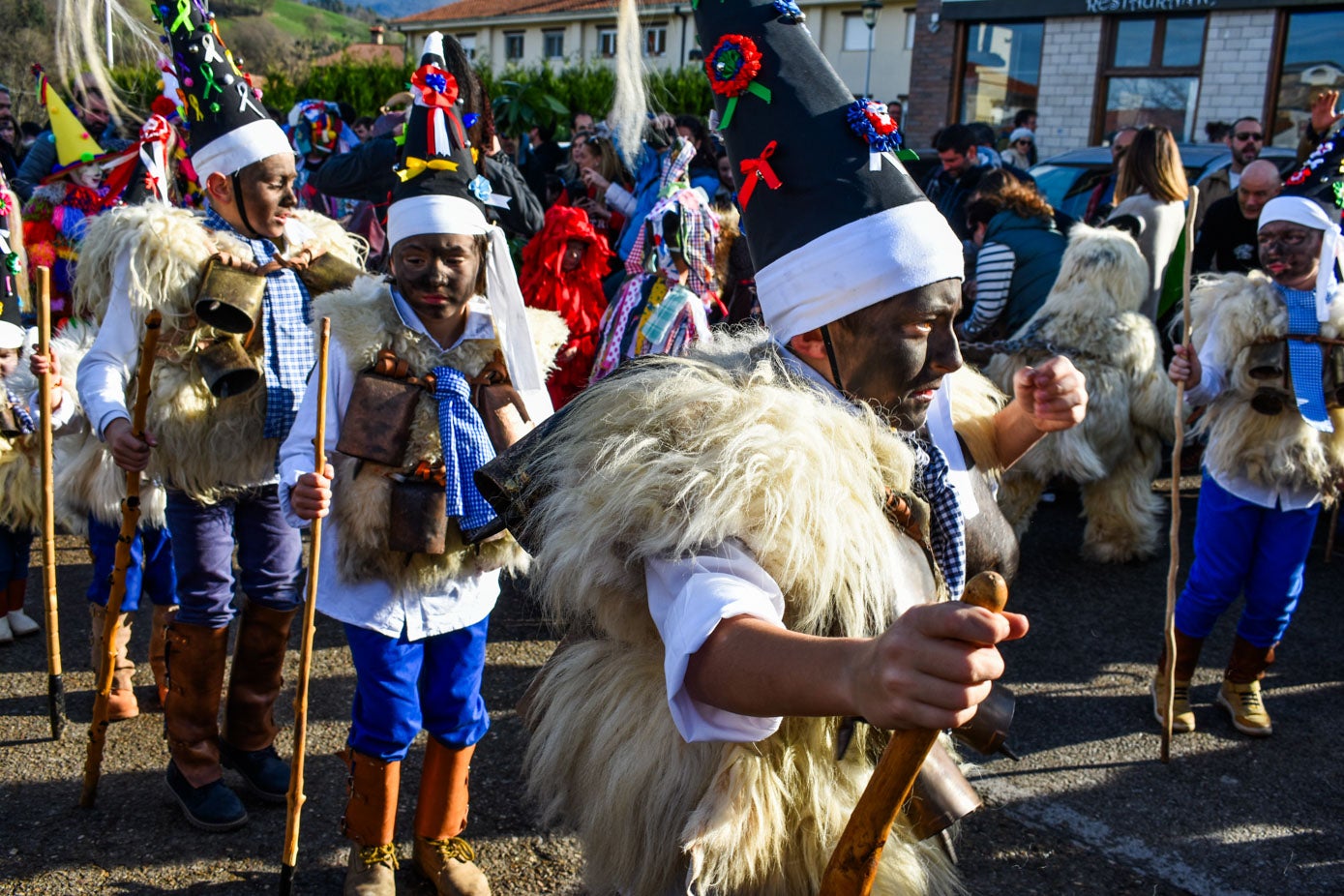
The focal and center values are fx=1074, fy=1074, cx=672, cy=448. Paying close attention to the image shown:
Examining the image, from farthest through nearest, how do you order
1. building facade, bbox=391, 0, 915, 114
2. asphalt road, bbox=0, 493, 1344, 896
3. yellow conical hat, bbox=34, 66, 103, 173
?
Answer: building facade, bbox=391, 0, 915, 114
yellow conical hat, bbox=34, 66, 103, 173
asphalt road, bbox=0, 493, 1344, 896

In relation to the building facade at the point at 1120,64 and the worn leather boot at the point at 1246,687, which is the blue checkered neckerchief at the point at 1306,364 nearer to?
the worn leather boot at the point at 1246,687

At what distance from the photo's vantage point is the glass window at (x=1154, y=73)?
1752cm

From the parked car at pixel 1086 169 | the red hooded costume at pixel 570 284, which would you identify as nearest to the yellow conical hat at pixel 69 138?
the red hooded costume at pixel 570 284

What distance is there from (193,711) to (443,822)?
0.95m

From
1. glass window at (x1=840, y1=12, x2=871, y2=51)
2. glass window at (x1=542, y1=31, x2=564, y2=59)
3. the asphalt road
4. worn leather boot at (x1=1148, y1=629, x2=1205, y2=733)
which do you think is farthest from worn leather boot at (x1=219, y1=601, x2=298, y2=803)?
glass window at (x1=542, y1=31, x2=564, y2=59)

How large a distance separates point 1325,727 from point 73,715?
465 cm

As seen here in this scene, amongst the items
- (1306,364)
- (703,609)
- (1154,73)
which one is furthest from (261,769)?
(1154,73)

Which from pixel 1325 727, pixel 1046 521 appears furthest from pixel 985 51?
pixel 1325 727

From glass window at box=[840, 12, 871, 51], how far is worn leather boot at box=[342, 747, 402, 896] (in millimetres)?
29990

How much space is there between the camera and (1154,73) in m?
17.9

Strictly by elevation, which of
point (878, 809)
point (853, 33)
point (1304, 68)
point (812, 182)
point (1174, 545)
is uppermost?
point (853, 33)

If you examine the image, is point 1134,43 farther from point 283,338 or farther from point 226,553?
point 226,553

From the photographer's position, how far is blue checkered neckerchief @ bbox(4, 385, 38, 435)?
4.14m

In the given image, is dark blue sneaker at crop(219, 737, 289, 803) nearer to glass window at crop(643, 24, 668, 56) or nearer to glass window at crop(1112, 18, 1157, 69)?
glass window at crop(643, 24, 668, 56)
